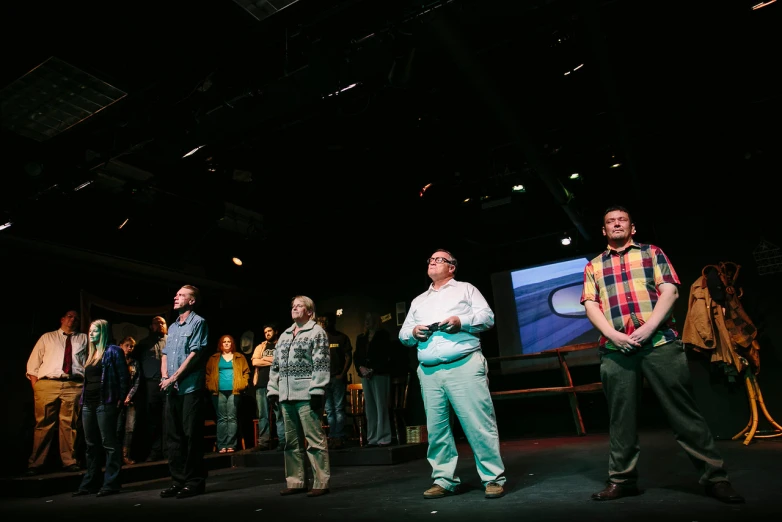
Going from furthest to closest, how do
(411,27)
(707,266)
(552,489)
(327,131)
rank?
(327,131), (707,266), (411,27), (552,489)

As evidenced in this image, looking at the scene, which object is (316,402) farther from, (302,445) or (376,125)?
(376,125)

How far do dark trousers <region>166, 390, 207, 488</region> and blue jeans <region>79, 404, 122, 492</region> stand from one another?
80 centimetres

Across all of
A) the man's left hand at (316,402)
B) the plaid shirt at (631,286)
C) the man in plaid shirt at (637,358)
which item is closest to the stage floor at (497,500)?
the man in plaid shirt at (637,358)

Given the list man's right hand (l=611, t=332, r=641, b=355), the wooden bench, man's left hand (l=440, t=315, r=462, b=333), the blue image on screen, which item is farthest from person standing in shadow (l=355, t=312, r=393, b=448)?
man's right hand (l=611, t=332, r=641, b=355)

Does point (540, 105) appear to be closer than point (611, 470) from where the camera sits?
No

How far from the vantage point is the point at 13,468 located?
6609 millimetres

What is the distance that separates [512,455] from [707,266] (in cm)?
311

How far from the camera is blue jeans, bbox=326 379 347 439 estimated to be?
6641 mm

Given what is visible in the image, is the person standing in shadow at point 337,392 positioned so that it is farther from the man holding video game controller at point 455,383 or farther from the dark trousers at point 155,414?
the man holding video game controller at point 455,383

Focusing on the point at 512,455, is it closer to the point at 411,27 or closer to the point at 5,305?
the point at 411,27

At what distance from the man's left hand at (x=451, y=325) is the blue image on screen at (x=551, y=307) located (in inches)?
211

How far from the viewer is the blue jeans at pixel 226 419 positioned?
7.64 meters

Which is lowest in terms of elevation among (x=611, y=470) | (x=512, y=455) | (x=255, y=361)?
(x=512, y=455)

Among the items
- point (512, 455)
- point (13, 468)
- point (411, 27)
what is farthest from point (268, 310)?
point (411, 27)
